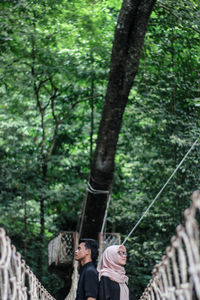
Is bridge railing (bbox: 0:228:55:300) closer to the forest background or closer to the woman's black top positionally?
the woman's black top

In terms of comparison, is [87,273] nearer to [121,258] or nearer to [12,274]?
[121,258]

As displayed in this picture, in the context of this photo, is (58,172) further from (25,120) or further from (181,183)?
(181,183)

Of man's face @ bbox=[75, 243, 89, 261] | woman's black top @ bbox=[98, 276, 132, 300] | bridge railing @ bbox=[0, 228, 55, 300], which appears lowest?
woman's black top @ bbox=[98, 276, 132, 300]

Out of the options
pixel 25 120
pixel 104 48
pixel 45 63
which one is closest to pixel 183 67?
pixel 104 48

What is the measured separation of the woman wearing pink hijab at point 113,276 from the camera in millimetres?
2318

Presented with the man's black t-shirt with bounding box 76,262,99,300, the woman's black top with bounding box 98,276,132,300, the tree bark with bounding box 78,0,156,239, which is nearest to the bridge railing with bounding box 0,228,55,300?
the man's black t-shirt with bounding box 76,262,99,300

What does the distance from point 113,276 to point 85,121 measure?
7622mm

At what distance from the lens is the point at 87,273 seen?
2.33m

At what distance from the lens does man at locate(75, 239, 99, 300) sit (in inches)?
Result: 89.4

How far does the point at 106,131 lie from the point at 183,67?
2.72m

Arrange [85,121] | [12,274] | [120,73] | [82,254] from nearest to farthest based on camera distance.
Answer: [12,274] < [82,254] < [120,73] < [85,121]

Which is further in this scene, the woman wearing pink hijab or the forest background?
the forest background

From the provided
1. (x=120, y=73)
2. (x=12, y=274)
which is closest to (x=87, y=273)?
(x=12, y=274)

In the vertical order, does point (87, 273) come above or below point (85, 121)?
above
